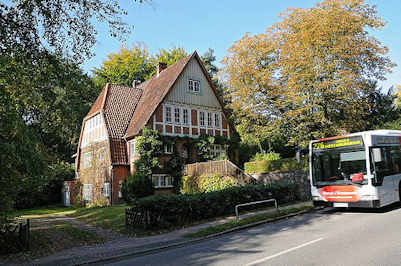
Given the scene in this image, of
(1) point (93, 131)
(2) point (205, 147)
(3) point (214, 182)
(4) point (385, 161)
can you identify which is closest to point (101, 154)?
(1) point (93, 131)

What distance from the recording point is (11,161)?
863 centimetres

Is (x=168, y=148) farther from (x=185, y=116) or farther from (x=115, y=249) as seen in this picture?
(x=115, y=249)

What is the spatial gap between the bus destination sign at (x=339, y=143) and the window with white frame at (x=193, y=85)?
15.8 metres

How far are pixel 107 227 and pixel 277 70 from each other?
58.9 feet

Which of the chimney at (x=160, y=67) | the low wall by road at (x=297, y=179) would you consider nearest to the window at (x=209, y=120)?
the chimney at (x=160, y=67)

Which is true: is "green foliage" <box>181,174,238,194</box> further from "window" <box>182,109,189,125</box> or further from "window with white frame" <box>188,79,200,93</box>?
"window with white frame" <box>188,79,200,93</box>

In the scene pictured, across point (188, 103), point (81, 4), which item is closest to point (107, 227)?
point (81, 4)

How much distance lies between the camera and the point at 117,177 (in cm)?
2575

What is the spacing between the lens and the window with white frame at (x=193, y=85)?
1115 inches

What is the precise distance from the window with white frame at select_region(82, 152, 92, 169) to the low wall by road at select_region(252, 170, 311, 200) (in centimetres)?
1576

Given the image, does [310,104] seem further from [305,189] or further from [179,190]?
[179,190]

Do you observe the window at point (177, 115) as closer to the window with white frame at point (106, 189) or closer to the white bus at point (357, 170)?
the window with white frame at point (106, 189)

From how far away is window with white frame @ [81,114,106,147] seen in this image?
27.9 m

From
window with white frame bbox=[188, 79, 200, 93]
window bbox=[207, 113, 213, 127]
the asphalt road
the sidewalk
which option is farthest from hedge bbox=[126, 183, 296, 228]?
window with white frame bbox=[188, 79, 200, 93]
